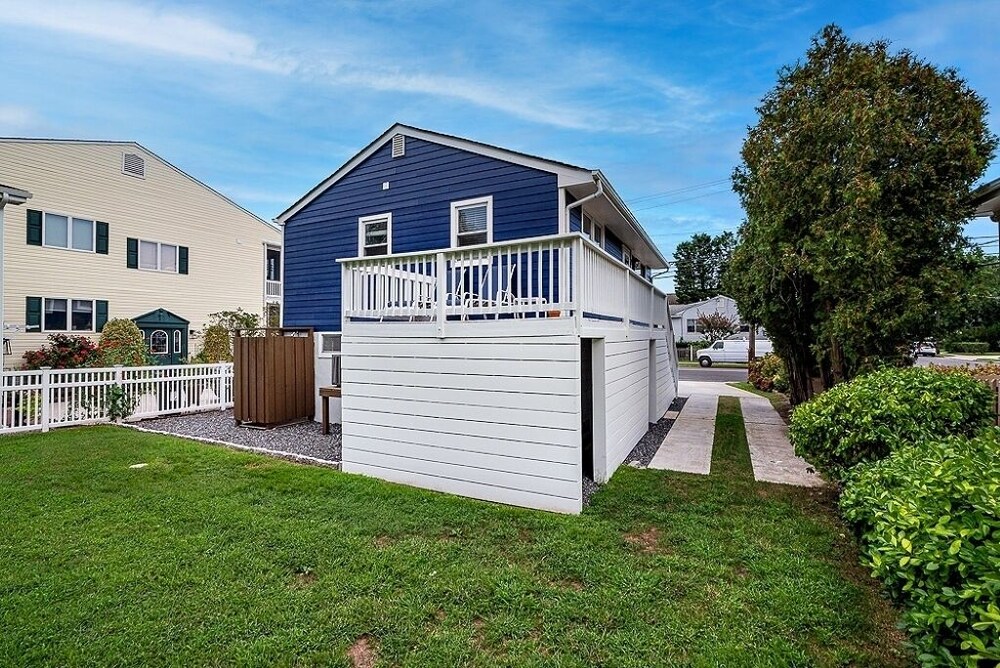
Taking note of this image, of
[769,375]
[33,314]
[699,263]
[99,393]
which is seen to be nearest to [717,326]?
[699,263]

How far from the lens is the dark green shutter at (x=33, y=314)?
46.3 feet

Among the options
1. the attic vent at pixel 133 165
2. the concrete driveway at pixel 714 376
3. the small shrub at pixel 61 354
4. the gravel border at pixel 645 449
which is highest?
the attic vent at pixel 133 165

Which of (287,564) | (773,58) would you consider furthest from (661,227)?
(287,564)

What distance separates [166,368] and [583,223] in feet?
28.8

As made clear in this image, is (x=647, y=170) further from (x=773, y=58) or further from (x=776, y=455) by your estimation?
(x=776, y=455)

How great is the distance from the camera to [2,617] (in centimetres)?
268

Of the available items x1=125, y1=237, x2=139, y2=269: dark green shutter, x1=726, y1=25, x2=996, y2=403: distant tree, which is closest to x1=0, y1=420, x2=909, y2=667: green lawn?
x1=726, y1=25, x2=996, y2=403: distant tree

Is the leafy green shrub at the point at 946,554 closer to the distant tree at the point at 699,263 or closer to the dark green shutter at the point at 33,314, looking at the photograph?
the dark green shutter at the point at 33,314

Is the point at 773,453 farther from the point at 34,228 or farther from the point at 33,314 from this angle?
the point at 34,228

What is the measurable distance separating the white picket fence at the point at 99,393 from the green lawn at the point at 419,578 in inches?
156

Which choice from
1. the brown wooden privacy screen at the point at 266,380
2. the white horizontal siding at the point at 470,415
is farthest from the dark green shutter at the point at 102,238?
the white horizontal siding at the point at 470,415

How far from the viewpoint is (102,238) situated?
1583 centimetres

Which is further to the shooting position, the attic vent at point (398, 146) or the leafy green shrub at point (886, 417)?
the attic vent at point (398, 146)

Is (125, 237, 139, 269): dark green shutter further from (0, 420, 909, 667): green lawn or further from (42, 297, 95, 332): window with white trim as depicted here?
(0, 420, 909, 667): green lawn
